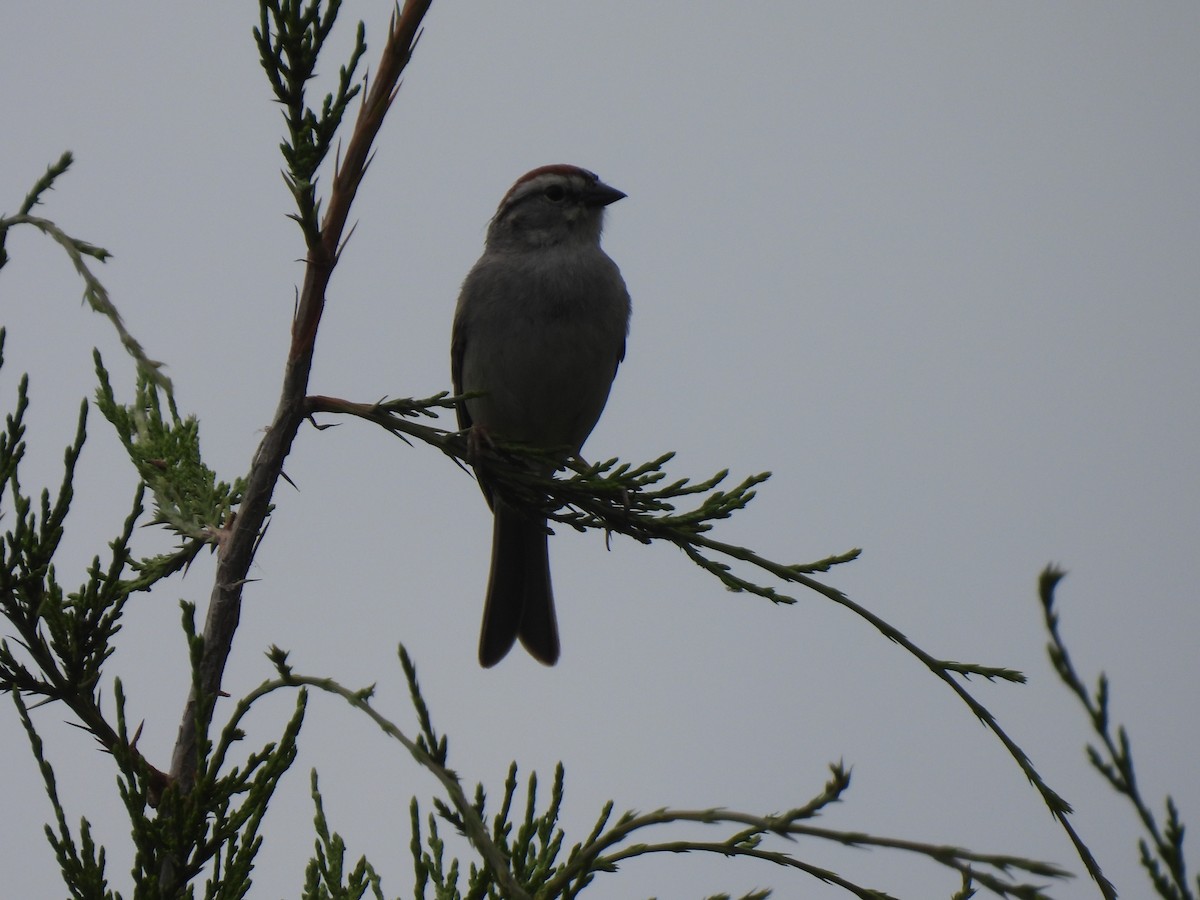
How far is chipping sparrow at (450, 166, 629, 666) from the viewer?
17.5 ft

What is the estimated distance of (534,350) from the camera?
5.31 meters

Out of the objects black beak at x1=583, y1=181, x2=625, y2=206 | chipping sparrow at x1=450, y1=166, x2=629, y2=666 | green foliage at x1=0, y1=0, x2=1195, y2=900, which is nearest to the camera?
green foliage at x1=0, y1=0, x2=1195, y2=900

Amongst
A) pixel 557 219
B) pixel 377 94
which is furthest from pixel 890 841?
pixel 557 219

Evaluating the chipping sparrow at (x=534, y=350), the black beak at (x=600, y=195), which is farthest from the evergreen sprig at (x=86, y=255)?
the black beak at (x=600, y=195)

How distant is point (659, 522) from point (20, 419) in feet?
5.02

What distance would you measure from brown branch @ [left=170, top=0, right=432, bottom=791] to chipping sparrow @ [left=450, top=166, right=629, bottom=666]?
255 cm

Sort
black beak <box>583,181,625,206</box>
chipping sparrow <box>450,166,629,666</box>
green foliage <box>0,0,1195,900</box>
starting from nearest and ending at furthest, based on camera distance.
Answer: green foliage <box>0,0,1195,900</box>
chipping sparrow <box>450,166,629,666</box>
black beak <box>583,181,625,206</box>

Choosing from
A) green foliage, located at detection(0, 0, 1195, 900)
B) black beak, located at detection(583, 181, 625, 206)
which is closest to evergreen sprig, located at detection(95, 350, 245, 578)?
green foliage, located at detection(0, 0, 1195, 900)

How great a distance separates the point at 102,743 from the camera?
8.20 ft

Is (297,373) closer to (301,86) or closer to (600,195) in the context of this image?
(301,86)

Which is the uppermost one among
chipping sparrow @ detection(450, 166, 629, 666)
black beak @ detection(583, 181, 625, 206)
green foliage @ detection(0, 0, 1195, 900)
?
black beak @ detection(583, 181, 625, 206)

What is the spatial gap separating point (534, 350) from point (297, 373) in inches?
109

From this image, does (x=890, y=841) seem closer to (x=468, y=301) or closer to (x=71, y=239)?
(x=71, y=239)

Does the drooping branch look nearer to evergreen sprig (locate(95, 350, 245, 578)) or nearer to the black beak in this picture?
evergreen sprig (locate(95, 350, 245, 578))
